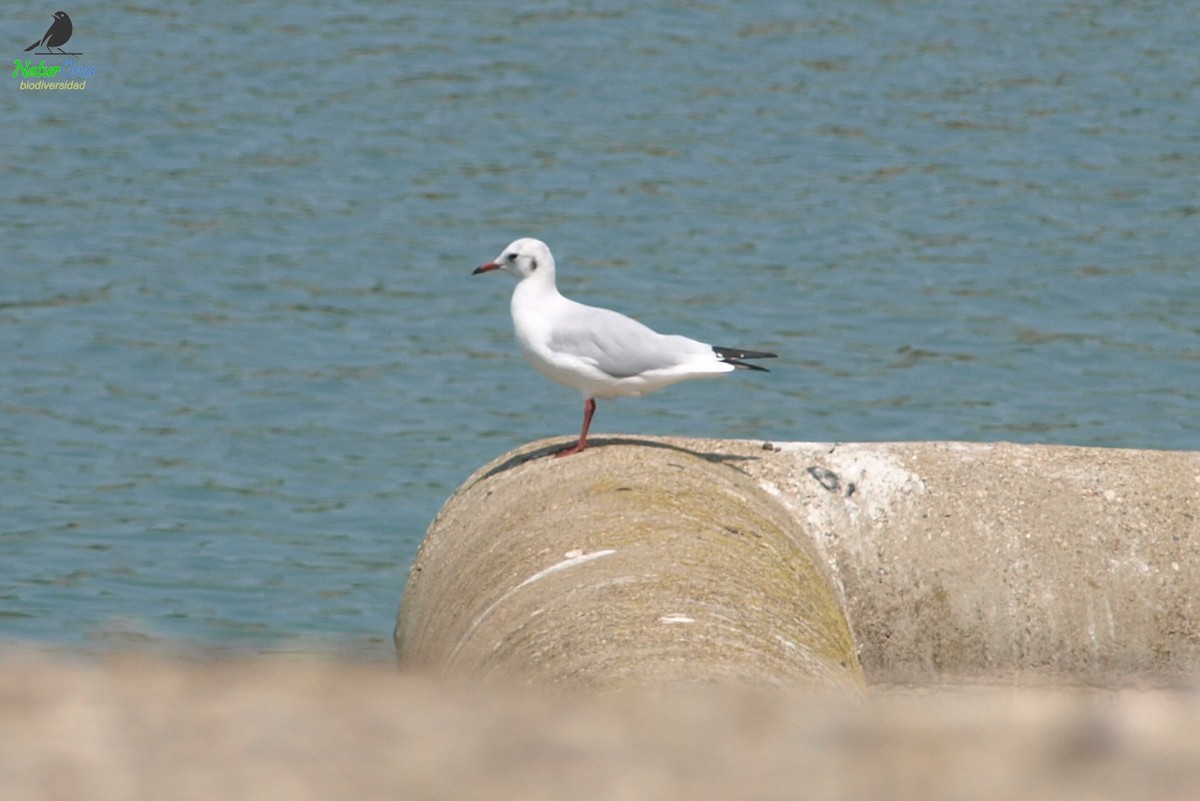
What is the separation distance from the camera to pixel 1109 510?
8.20 m

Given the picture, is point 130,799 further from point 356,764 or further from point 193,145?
point 193,145

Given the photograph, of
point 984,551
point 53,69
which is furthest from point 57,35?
point 984,551

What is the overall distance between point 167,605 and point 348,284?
640 centimetres

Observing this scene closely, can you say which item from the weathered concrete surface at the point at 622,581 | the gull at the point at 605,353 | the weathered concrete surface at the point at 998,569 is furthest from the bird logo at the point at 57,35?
the weathered concrete surface at the point at 998,569

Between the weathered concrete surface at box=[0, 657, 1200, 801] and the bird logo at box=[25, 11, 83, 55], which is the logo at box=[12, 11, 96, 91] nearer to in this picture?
the bird logo at box=[25, 11, 83, 55]

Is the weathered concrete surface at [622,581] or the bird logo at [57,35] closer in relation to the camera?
the weathered concrete surface at [622,581]

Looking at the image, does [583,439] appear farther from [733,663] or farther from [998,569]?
[733,663]

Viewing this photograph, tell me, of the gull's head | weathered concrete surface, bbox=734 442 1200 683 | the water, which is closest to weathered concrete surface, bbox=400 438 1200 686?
weathered concrete surface, bbox=734 442 1200 683

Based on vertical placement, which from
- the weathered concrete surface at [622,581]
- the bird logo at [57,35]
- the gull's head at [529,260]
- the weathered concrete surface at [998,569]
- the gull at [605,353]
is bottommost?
the bird logo at [57,35]

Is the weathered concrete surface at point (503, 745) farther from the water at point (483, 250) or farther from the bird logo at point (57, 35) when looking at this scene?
the bird logo at point (57, 35)

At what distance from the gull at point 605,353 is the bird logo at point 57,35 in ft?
59.8

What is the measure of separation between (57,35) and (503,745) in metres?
24.3

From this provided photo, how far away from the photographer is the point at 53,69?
952 inches

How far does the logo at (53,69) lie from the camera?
2361 centimetres
